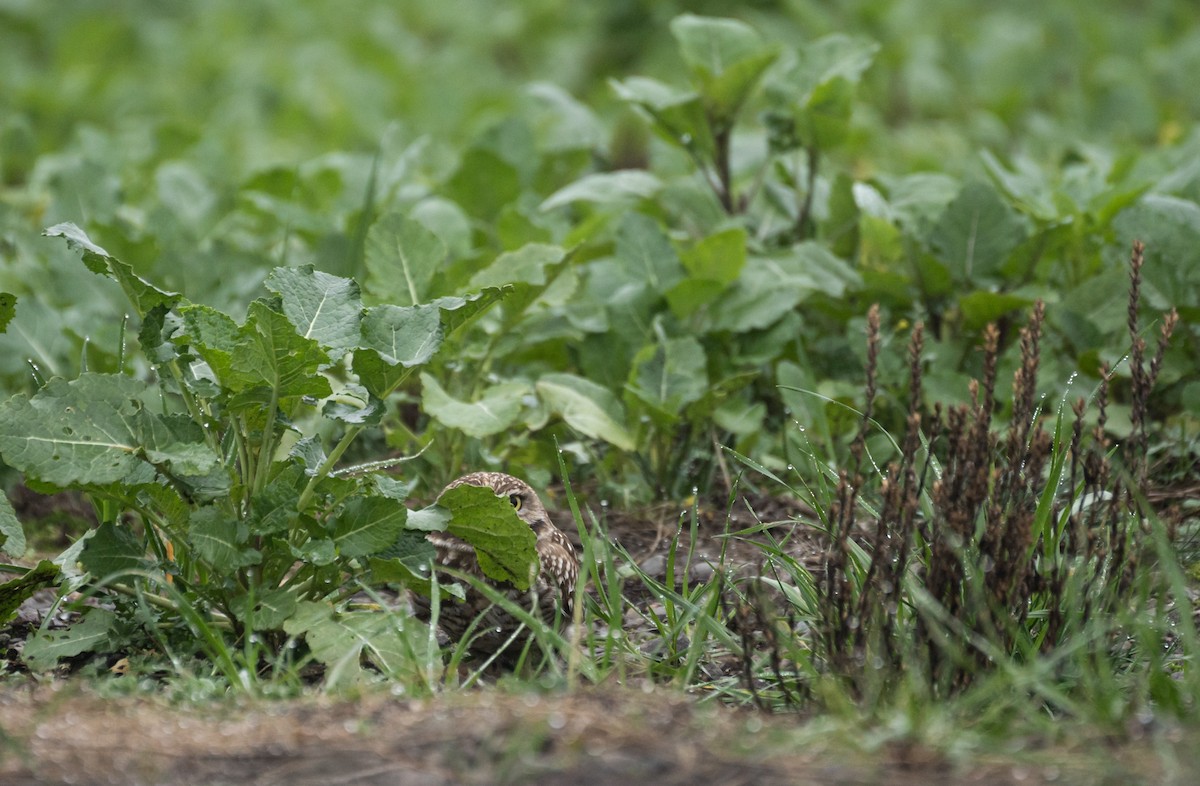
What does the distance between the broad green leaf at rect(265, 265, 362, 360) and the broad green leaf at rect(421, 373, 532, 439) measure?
400 mm

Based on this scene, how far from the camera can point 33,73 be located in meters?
7.65

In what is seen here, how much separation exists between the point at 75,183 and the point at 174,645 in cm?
250

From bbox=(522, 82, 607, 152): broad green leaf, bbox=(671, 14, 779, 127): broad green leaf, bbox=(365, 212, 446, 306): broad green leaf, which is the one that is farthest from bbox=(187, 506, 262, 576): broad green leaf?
bbox=(522, 82, 607, 152): broad green leaf

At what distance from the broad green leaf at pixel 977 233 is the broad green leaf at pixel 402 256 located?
141cm

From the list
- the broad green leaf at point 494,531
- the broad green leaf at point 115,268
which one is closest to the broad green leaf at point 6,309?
the broad green leaf at point 115,268

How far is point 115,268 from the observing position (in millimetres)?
2361

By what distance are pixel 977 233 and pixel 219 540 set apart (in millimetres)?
2218

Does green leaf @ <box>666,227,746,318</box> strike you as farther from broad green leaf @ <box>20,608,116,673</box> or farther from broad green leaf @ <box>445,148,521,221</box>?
broad green leaf @ <box>20,608,116,673</box>

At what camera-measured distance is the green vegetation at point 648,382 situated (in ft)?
7.47

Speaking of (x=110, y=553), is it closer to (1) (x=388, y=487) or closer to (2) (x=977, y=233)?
(1) (x=388, y=487)

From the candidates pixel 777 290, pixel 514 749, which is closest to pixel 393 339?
pixel 514 749

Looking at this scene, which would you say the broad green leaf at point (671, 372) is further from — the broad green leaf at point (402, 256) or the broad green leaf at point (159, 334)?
the broad green leaf at point (159, 334)

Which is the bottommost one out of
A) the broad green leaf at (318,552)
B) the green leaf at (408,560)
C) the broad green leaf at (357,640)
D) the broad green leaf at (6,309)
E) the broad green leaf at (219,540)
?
the broad green leaf at (357,640)

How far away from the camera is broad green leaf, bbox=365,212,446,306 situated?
308 centimetres
